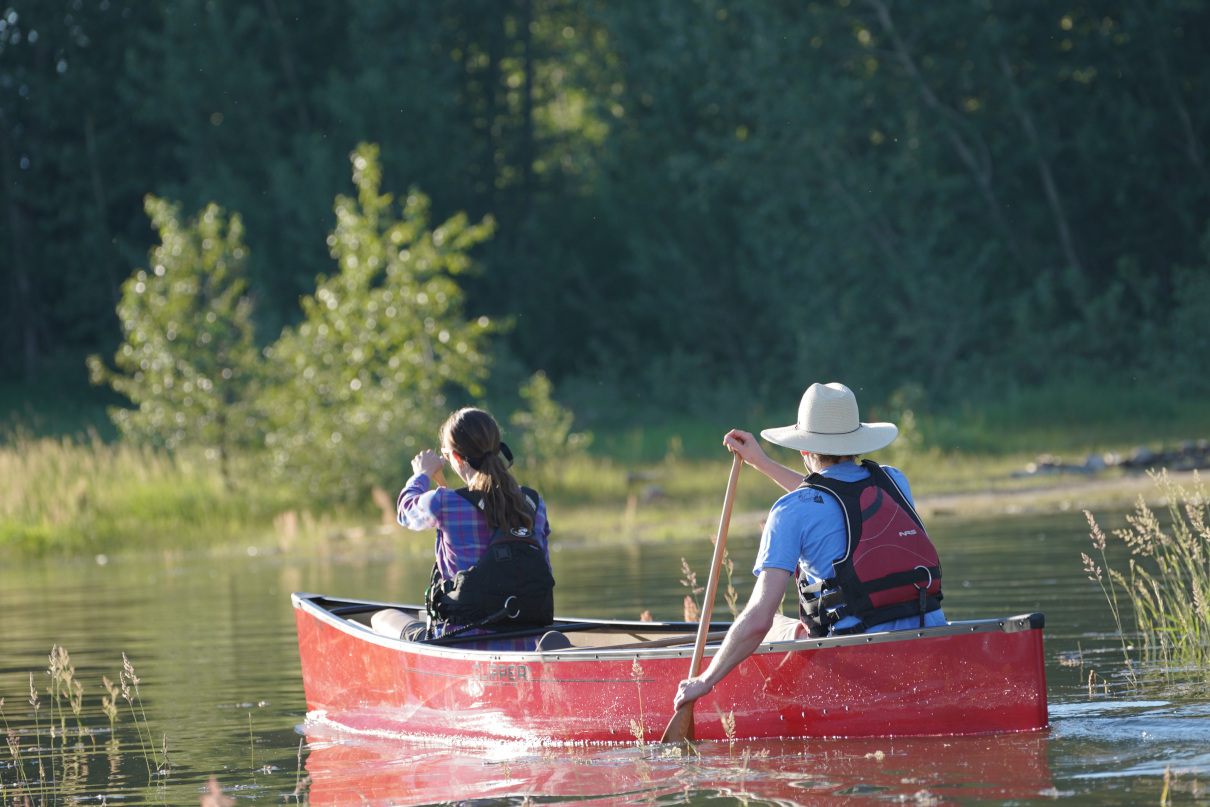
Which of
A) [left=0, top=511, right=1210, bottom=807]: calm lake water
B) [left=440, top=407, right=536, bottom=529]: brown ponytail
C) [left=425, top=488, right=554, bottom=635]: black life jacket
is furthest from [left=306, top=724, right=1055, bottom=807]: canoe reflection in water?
[left=440, top=407, right=536, bottom=529]: brown ponytail

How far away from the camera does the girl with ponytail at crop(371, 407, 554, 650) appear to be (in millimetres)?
6465

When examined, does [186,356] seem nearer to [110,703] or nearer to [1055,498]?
[1055,498]

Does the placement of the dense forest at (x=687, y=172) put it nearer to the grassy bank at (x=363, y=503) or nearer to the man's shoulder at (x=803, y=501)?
the grassy bank at (x=363, y=503)

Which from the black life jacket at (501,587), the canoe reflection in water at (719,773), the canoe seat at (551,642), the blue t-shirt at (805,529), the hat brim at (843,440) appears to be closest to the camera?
the canoe reflection in water at (719,773)

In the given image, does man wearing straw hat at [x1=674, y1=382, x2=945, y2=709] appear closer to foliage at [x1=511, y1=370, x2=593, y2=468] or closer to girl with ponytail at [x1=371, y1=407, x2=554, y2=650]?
girl with ponytail at [x1=371, y1=407, x2=554, y2=650]

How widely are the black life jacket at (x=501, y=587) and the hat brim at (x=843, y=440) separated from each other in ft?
4.45

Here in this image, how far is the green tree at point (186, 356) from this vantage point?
2017 centimetres

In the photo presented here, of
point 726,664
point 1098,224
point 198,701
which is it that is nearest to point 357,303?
point 198,701

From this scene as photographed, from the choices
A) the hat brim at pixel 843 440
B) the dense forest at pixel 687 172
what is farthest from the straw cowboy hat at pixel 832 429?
the dense forest at pixel 687 172

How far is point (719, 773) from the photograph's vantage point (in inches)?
224

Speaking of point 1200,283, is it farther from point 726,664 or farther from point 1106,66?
point 726,664

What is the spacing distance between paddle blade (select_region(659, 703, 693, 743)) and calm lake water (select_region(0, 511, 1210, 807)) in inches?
3.1

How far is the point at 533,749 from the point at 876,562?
6.20 ft

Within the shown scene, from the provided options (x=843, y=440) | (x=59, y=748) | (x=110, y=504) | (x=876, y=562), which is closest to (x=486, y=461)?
(x=843, y=440)
